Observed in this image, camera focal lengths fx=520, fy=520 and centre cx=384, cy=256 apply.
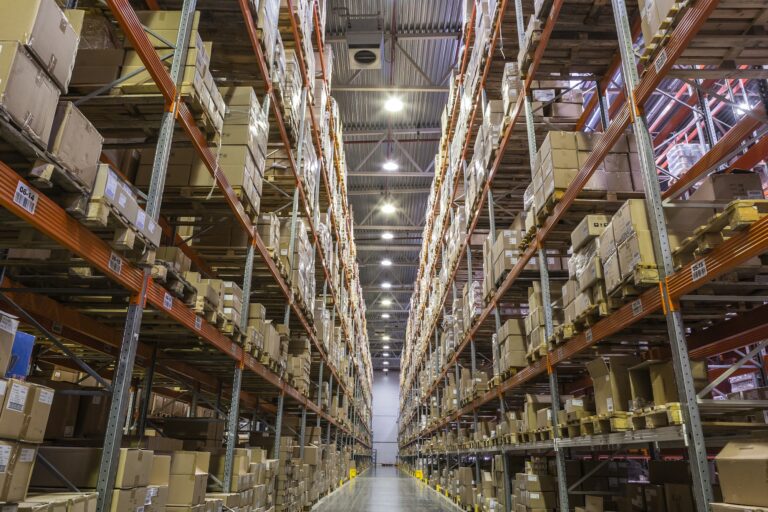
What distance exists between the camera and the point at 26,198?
7.64ft

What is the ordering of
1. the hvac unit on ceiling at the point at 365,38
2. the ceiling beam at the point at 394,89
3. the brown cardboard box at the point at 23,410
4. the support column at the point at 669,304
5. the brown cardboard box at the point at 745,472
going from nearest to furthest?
1. the brown cardboard box at the point at 23,410
2. the brown cardboard box at the point at 745,472
3. the support column at the point at 669,304
4. the hvac unit on ceiling at the point at 365,38
5. the ceiling beam at the point at 394,89

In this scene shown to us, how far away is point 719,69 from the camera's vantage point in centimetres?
385

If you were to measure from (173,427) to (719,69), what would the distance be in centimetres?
688

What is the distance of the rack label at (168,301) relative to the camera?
3.81 m

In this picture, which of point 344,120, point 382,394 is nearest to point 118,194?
point 344,120

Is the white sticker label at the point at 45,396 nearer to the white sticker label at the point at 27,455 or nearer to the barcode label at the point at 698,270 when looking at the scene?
the white sticker label at the point at 27,455

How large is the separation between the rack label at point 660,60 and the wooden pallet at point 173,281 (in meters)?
3.65

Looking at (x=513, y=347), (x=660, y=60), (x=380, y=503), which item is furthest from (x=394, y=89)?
(x=660, y=60)

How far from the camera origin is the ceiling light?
47.1ft

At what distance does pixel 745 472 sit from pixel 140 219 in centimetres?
370

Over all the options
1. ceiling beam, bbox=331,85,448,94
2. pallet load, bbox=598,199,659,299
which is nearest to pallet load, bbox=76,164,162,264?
pallet load, bbox=598,199,659,299

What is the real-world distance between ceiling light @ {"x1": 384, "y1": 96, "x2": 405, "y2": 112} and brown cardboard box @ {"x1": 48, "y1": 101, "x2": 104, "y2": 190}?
39.8ft

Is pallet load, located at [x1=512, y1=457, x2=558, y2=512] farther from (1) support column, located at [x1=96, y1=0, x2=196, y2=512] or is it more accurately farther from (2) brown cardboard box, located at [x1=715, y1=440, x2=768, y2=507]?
(1) support column, located at [x1=96, y1=0, x2=196, y2=512]

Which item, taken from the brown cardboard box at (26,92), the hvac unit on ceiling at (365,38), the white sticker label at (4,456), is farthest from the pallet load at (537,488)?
the hvac unit on ceiling at (365,38)
